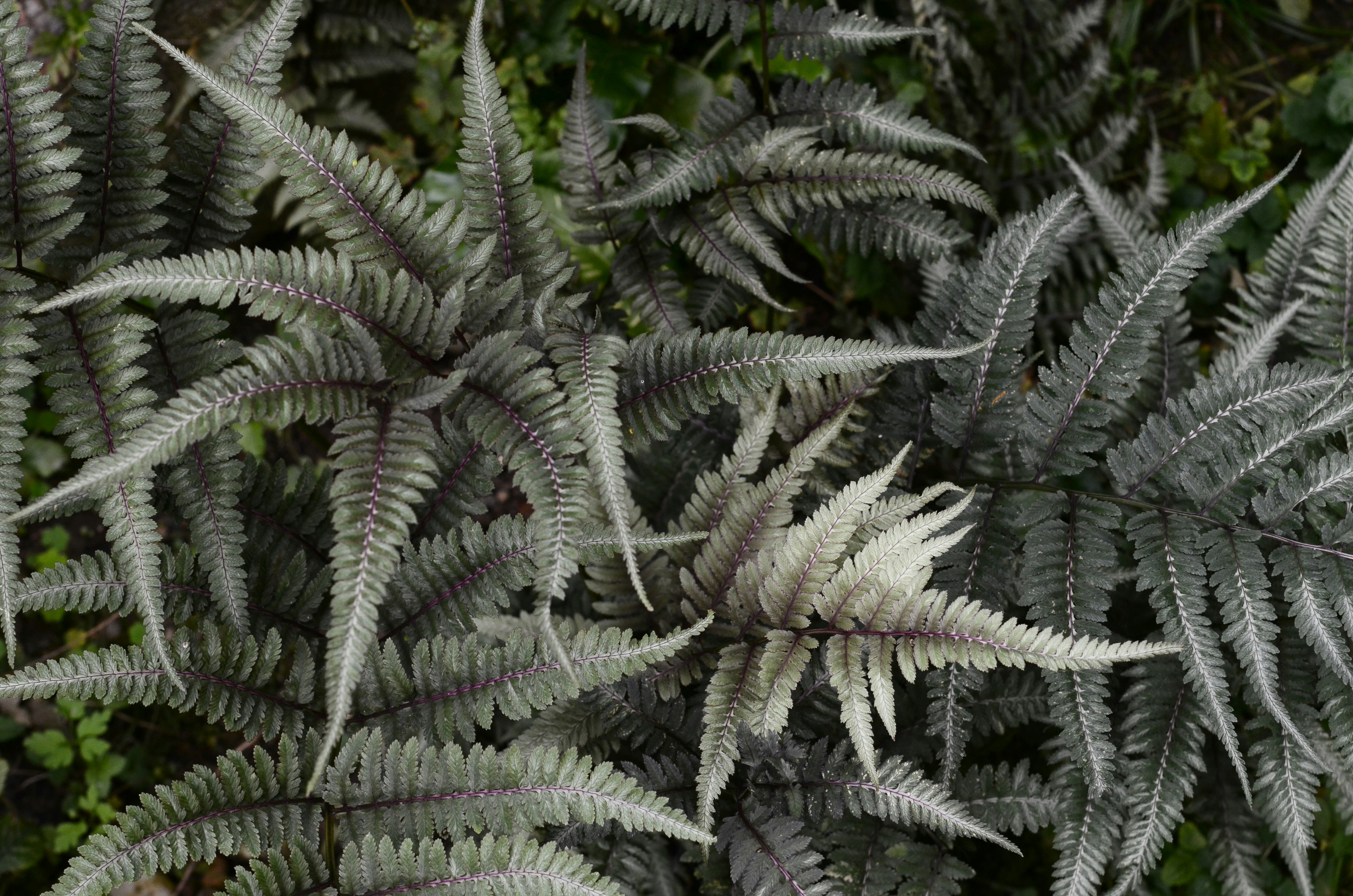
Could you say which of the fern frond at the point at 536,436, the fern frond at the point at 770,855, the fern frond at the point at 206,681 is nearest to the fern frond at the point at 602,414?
the fern frond at the point at 536,436

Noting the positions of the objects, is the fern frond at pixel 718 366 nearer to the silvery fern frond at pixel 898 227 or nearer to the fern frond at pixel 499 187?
the fern frond at pixel 499 187

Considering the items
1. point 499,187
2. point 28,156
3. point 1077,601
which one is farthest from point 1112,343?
point 28,156

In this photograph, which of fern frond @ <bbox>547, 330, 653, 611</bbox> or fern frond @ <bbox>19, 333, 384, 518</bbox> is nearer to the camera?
fern frond @ <bbox>19, 333, 384, 518</bbox>

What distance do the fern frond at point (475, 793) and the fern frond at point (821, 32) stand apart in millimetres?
2316

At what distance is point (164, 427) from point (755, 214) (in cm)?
187

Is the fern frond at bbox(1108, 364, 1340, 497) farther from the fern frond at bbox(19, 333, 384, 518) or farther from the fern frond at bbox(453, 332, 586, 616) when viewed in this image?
the fern frond at bbox(19, 333, 384, 518)

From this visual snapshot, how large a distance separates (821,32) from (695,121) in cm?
81

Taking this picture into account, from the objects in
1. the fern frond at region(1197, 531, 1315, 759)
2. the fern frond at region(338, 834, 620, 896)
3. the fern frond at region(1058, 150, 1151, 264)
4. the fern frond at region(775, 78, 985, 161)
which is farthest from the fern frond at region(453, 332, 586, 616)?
the fern frond at region(1058, 150, 1151, 264)

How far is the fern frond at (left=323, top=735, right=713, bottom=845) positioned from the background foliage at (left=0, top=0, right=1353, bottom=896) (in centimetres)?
156

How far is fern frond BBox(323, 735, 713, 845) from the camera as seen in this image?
7.02 feet

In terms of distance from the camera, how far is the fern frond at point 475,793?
84.3 inches

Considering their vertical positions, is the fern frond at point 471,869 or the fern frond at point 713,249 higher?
the fern frond at point 713,249

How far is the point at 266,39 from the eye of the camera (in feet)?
7.63

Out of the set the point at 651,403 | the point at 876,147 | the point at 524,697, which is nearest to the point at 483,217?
the point at 651,403
